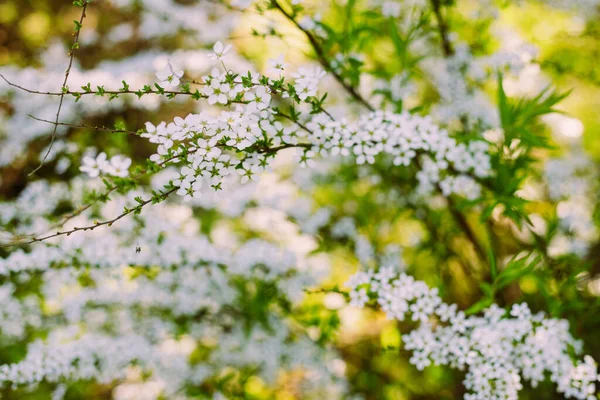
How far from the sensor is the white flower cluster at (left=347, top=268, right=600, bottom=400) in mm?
1875

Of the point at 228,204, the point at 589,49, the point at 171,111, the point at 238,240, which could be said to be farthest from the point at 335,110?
the point at 171,111

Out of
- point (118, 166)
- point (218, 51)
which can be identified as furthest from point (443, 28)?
point (118, 166)

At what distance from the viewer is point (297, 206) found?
3.34 m

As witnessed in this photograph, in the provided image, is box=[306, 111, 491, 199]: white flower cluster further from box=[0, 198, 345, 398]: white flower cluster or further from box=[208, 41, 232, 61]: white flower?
box=[0, 198, 345, 398]: white flower cluster

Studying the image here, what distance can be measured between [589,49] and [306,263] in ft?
10.7

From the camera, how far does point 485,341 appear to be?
186 centimetres

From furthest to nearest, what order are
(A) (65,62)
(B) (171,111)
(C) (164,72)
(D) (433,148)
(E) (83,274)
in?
1. (B) (171,111)
2. (A) (65,62)
3. (E) (83,274)
4. (D) (433,148)
5. (C) (164,72)

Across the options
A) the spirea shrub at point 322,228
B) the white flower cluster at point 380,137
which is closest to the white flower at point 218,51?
the spirea shrub at point 322,228

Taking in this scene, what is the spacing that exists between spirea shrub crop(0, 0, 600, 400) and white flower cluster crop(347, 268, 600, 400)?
0.4 inches

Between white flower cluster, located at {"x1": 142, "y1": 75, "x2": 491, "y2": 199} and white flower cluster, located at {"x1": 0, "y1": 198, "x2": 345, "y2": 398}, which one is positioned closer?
white flower cluster, located at {"x1": 142, "y1": 75, "x2": 491, "y2": 199}

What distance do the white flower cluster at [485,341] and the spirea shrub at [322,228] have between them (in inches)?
0.4

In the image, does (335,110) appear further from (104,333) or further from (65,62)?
(65,62)

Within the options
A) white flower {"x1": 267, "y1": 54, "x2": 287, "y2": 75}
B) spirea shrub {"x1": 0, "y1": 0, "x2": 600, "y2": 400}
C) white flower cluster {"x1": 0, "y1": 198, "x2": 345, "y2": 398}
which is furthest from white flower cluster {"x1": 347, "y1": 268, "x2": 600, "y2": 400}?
white flower {"x1": 267, "y1": 54, "x2": 287, "y2": 75}

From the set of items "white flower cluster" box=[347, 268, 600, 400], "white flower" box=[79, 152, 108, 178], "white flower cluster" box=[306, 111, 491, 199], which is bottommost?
"white flower cluster" box=[347, 268, 600, 400]
